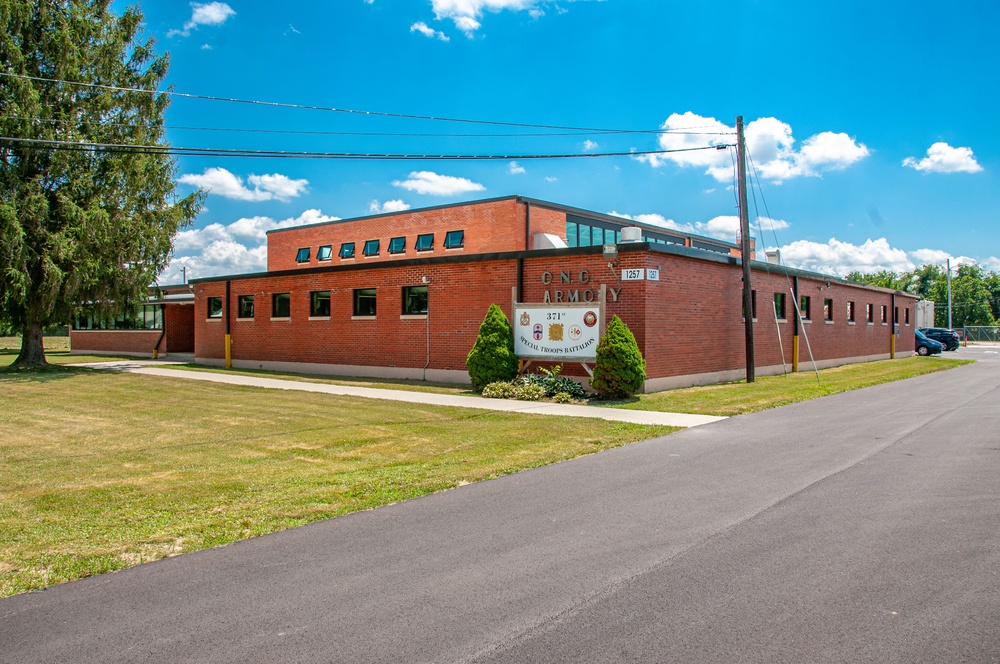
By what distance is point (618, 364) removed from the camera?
16.4 metres

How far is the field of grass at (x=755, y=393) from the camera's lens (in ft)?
50.6

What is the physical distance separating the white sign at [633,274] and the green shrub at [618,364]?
1.58 meters

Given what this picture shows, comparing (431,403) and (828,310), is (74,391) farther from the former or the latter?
(828,310)

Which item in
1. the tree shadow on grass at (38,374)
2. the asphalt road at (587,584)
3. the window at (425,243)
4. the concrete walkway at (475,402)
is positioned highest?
the window at (425,243)

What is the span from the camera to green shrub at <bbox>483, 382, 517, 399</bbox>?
57.3ft

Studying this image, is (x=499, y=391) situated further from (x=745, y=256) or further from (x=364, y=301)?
(x=745, y=256)

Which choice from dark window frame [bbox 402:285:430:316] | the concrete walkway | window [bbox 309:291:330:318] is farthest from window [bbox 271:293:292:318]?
dark window frame [bbox 402:285:430:316]

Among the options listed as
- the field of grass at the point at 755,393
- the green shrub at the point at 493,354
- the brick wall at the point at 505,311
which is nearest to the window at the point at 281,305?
the brick wall at the point at 505,311

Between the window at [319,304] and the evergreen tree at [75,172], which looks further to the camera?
the window at [319,304]

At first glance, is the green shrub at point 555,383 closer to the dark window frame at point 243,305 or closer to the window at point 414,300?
the window at point 414,300

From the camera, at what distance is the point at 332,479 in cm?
820

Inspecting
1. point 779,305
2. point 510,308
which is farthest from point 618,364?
point 779,305

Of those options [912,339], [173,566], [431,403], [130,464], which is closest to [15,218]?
[431,403]

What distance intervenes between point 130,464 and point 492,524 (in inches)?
213
